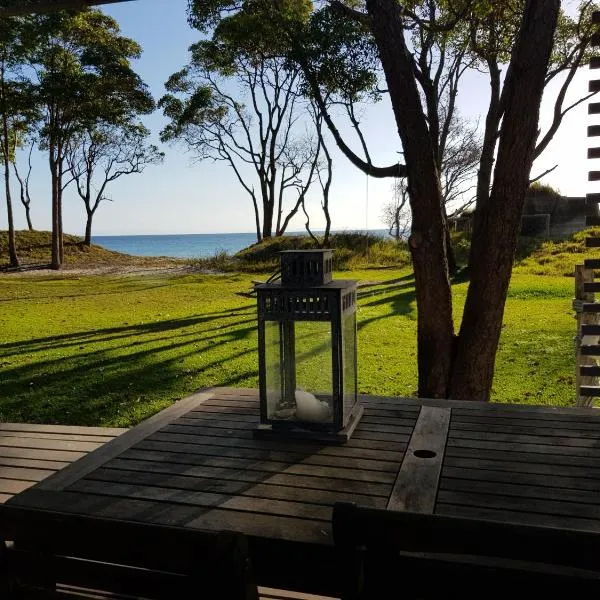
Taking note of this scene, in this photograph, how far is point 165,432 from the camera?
2631 millimetres

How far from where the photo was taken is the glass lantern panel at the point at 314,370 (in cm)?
242

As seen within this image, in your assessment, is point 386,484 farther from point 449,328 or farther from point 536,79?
point 536,79

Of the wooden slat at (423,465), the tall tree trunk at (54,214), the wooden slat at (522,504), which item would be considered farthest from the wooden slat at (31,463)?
the tall tree trunk at (54,214)

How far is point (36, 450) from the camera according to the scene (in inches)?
136

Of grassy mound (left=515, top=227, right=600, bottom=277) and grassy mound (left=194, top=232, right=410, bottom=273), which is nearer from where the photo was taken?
grassy mound (left=515, top=227, right=600, bottom=277)

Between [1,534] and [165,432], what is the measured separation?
1.41 meters

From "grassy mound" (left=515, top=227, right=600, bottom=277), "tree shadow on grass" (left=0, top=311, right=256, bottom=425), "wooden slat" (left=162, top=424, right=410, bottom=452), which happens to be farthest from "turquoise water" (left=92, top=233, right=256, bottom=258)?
"wooden slat" (left=162, top=424, right=410, bottom=452)

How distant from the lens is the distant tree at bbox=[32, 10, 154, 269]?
64.7ft

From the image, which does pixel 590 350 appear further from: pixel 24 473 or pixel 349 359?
pixel 24 473

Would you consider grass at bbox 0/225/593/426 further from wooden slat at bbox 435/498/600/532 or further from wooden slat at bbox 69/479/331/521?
wooden slat at bbox 435/498/600/532

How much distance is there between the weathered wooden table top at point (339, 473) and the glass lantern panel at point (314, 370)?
0.45 feet

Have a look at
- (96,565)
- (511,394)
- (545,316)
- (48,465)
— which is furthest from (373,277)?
(96,565)

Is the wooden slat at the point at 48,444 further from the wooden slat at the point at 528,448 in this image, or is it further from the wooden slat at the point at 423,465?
the wooden slat at the point at 528,448

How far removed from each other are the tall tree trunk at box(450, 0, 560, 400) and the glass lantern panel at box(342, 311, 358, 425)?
71.9 inches
